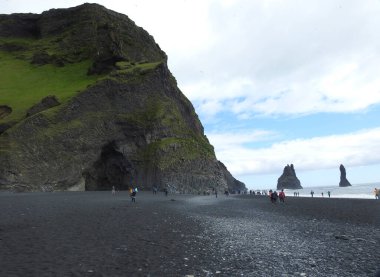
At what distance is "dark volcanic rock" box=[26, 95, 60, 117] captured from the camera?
96.9 meters

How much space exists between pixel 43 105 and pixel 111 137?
68.2 feet

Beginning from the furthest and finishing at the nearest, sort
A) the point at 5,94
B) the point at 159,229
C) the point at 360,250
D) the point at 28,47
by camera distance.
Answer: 1. the point at 28,47
2. the point at 5,94
3. the point at 159,229
4. the point at 360,250

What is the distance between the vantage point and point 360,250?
1598 cm

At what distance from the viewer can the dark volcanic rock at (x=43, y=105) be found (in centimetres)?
9688

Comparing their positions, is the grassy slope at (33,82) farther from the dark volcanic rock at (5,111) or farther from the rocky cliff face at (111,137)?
the rocky cliff face at (111,137)

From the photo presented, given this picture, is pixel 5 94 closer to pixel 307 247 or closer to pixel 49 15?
pixel 49 15

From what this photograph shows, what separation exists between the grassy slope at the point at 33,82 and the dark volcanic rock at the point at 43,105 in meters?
3.11

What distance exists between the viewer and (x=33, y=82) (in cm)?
13388

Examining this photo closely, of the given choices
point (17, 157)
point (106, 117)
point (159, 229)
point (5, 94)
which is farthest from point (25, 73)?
point (159, 229)

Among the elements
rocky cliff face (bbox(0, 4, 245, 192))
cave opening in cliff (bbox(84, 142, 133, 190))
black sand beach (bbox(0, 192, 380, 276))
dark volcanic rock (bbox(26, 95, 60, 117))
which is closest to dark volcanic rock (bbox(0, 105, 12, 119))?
rocky cliff face (bbox(0, 4, 245, 192))

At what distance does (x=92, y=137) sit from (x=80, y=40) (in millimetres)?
76196

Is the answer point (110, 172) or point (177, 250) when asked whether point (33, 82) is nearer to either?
point (110, 172)

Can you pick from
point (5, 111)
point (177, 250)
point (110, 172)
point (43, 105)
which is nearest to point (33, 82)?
point (5, 111)

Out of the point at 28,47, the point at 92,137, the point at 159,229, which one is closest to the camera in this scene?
the point at 159,229
